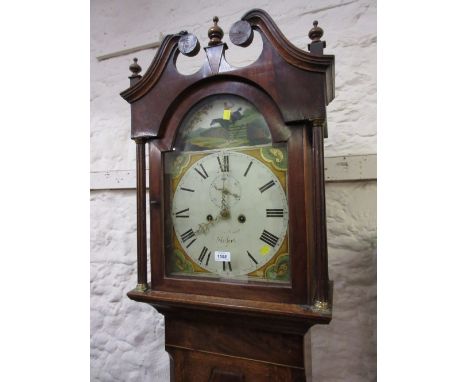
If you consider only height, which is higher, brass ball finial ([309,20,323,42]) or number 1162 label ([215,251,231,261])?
brass ball finial ([309,20,323,42])

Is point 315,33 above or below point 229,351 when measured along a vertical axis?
above

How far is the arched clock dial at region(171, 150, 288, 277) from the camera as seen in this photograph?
81 cm

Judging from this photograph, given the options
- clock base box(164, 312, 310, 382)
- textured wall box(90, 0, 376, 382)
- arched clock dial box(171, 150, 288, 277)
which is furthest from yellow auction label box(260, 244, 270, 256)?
textured wall box(90, 0, 376, 382)

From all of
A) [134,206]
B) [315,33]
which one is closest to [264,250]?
[315,33]

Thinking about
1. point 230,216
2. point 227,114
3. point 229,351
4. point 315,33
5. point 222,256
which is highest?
point 315,33

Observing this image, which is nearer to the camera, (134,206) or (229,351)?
(229,351)

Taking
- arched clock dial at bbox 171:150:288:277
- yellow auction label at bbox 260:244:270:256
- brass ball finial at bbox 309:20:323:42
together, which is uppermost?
brass ball finial at bbox 309:20:323:42

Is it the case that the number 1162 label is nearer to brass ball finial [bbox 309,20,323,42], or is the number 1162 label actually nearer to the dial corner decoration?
the dial corner decoration

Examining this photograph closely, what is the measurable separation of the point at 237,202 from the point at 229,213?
0.04 m

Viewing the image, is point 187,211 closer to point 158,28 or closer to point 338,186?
point 338,186

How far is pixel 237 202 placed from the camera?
2.78 ft

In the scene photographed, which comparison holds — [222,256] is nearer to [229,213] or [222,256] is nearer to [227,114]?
[229,213]

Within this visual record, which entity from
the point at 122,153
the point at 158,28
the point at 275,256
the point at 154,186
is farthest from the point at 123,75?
the point at 275,256

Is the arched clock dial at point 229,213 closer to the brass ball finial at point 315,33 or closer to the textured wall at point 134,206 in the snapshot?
the brass ball finial at point 315,33
